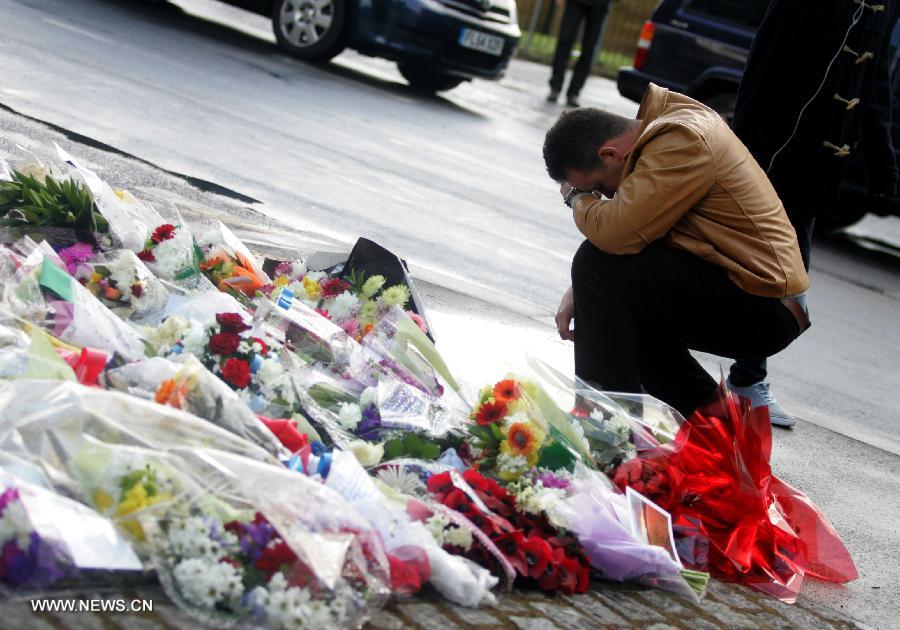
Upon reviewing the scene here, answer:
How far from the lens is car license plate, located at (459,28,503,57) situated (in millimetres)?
11867

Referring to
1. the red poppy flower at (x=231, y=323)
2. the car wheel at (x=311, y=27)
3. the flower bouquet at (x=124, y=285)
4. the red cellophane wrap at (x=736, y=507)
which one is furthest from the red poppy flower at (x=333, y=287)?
the car wheel at (x=311, y=27)

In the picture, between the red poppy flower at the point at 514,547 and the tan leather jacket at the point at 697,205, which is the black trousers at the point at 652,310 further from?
the red poppy flower at the point at 514,547

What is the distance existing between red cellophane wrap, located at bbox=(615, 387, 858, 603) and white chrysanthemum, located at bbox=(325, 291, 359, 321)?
965mm

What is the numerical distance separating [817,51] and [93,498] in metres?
3.34

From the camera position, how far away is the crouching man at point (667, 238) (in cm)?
360

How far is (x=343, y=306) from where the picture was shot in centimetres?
371

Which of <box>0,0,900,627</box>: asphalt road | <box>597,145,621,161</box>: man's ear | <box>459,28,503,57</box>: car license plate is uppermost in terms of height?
<box>597,145,621,161</box>: man's ear

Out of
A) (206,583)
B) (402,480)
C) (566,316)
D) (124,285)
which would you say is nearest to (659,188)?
(566,316)

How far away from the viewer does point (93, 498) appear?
234 cm

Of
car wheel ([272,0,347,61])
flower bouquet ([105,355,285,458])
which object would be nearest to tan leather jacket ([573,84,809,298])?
flower bouquet ([105,355,285,458])

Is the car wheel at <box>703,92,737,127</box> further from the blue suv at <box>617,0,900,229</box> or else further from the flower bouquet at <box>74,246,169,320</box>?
the flower bouquet at <box>74,246,169,320</box>

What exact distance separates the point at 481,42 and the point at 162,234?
8.68 meters

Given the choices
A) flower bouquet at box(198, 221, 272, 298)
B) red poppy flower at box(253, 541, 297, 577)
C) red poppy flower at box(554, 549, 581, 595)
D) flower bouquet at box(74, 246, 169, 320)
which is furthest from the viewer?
flower bouquet at box(198, 221, 272, 298)

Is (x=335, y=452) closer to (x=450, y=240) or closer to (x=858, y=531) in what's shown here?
(x=858, y=531)
